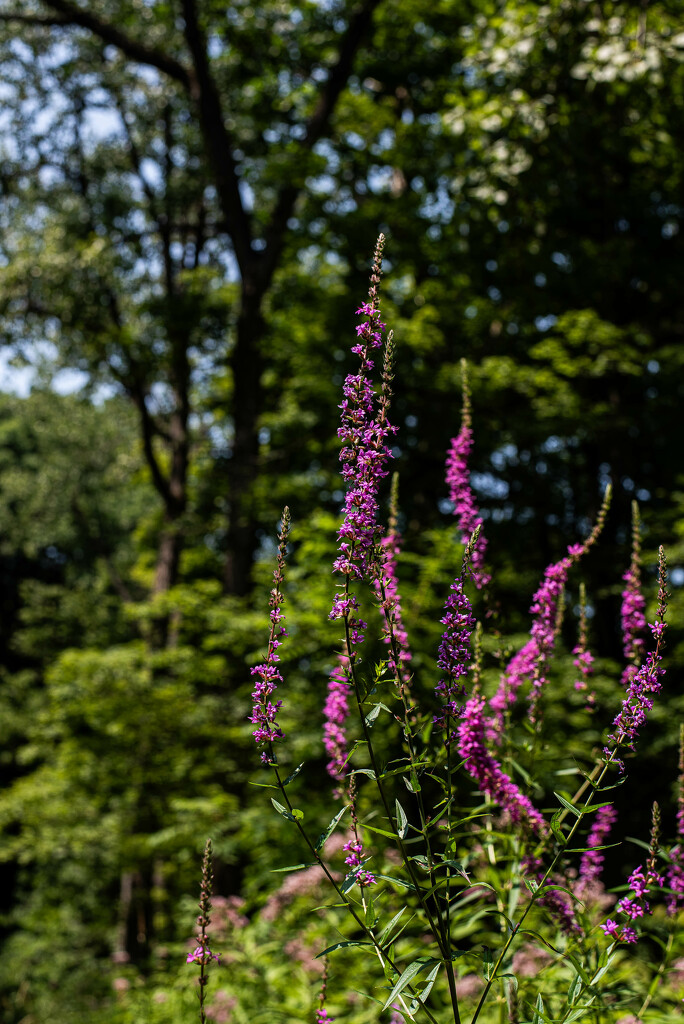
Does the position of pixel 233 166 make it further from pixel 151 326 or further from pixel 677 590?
Answer: pixel 677 590

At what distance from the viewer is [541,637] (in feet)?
7.40

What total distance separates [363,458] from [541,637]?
1.04 m

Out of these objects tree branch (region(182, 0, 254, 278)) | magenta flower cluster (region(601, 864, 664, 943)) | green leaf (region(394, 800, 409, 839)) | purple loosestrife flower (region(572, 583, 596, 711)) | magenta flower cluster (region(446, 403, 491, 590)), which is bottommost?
magenta flower cluster (region(601, 864, 664, 943))

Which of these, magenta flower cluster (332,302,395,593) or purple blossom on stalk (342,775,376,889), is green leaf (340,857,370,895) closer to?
purple blossom on stalk (342,775,376,889)

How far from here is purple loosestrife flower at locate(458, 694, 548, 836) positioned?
192cm

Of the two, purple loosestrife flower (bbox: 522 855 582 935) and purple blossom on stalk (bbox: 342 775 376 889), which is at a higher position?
purple blossom on stalk (bbox: 342 775 376 889)

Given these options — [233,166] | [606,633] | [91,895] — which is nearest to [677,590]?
[606,633]

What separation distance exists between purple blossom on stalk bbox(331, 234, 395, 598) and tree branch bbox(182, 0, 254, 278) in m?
8.87

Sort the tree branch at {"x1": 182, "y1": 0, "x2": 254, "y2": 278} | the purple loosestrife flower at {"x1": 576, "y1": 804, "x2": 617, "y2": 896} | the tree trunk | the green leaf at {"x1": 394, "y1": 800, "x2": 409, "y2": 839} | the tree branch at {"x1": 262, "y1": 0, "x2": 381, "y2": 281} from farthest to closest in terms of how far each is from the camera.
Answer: the tree trunk < the tree branch at {"x1": 262, "y1": 0, "x2": 381, "y2": 281} < the tree branch at {"x1": 182, "y1": 0, "x2": 254, "y2": 278} < the purple loosestrife flower at {"x1": 576, "y1": 804, "x2": 617, "y2": 896} < the green leaf at {"x1": 394, "y1": 800, "x2": 409, "y2": 839}

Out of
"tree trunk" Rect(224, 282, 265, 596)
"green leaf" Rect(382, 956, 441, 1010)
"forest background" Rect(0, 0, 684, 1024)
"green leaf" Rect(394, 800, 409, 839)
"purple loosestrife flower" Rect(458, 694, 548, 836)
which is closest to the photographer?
"green leaf" Rect(382, 956, 441, 1010)

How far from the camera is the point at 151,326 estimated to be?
12.6 m

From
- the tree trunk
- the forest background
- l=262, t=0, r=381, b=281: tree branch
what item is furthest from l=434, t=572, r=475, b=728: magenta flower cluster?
l=262, t=0, r=381, b=281: tree branch

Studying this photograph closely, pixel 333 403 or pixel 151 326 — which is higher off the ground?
pixel 151 326

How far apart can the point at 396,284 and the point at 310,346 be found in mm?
2816
